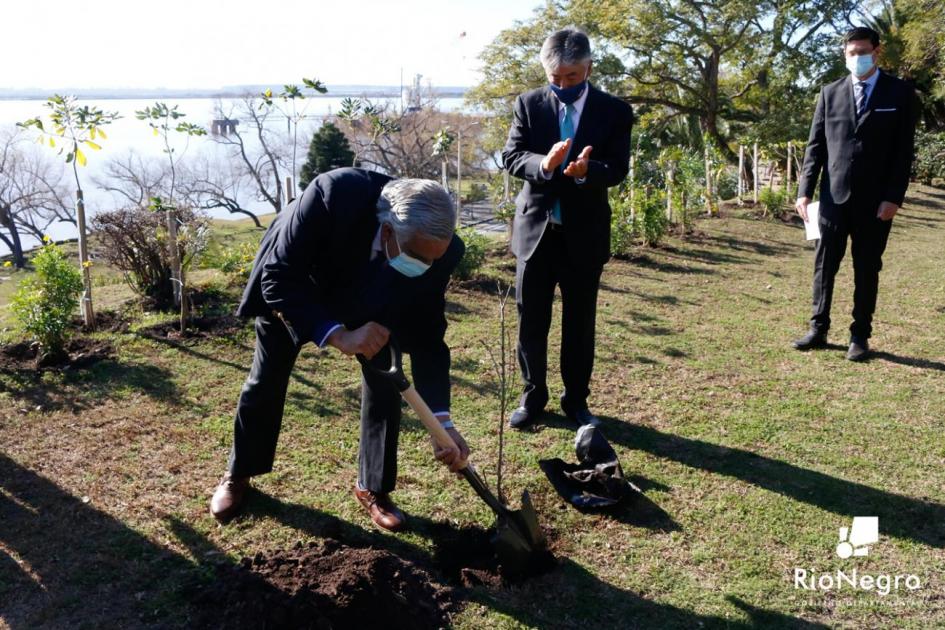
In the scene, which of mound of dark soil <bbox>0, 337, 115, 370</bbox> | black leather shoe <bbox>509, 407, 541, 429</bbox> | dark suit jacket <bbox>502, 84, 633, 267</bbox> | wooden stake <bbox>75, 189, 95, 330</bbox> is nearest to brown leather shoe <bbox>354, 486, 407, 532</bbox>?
black leather shoe <bbox>509, 407, 541, 429</bbox>

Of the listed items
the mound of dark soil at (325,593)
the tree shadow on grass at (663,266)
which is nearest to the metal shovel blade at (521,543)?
the mound of dark soil at (325,593)

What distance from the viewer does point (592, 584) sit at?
108 inches

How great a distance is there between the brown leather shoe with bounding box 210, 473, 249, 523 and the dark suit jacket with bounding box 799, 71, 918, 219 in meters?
4.11

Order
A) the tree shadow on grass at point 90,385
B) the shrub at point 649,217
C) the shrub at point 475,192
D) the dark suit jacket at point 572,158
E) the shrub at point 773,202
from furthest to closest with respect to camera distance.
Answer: the shrub at point 475,192 < the shrub at point 773,202 < the shrub at point 649,217 < the tree shadow on grass at point 90,385 < the dark suit jacket at point 572,158

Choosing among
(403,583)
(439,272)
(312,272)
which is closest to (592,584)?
(403,583)

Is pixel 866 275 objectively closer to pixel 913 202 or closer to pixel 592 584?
pixel 592 584

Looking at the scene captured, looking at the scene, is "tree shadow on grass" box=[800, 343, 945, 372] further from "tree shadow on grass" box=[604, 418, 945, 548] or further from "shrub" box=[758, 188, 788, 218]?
"shrub" box=[758, 188, 788, 218]

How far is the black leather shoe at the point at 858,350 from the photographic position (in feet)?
16.6

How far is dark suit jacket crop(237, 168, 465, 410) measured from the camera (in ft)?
8.41

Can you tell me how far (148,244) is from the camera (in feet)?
19.8

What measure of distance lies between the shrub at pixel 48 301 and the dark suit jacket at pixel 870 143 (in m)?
5.15

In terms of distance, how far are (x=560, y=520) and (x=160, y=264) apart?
4.39m

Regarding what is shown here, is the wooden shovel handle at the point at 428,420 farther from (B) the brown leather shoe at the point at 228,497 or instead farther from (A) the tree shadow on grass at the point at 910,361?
(A) the tree shadow on grass at the point at 910,361

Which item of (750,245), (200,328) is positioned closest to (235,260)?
(200,328)
